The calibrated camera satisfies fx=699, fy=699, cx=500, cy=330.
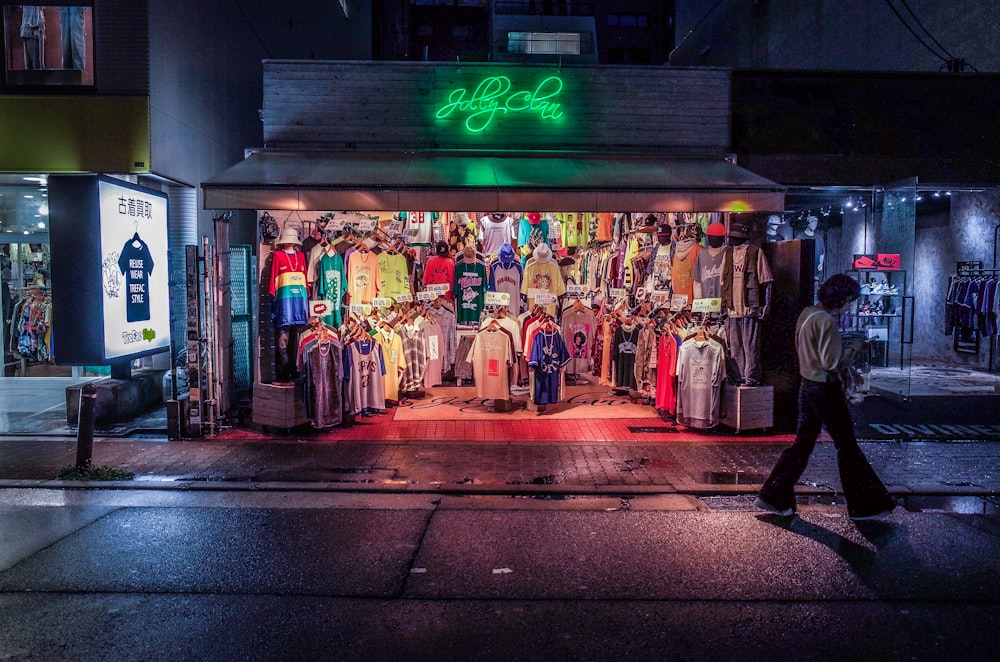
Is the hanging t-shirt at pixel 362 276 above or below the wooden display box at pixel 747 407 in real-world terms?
above

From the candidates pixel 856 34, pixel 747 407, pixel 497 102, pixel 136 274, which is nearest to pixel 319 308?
pixel 136 274

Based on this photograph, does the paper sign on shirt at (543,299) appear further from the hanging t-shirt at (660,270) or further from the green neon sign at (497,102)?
the green neon sign at (497,102)

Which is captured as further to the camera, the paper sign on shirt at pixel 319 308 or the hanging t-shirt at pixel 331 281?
the hanging t-shirt at pixel 331 281

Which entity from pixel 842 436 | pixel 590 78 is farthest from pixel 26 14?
pixel 842 436

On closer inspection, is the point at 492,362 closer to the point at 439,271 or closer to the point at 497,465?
the point at 439,271

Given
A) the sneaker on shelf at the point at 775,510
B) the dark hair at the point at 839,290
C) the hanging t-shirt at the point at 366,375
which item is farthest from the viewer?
the hanging t-shirt at the point at 366,375

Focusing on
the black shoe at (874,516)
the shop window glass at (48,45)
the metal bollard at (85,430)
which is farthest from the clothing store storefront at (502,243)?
the black shoe at (874,516)

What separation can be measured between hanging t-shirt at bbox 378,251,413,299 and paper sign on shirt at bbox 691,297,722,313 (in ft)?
15.0

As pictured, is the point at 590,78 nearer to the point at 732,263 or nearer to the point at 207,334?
the point at 732,263

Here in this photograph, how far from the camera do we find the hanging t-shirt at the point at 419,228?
39.2 feet

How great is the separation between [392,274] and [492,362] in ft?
7.09

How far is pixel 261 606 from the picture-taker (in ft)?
15.5

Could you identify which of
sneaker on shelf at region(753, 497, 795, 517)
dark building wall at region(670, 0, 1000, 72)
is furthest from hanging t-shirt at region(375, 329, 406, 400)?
dark building wall at region(670, 0, 1000, 72)

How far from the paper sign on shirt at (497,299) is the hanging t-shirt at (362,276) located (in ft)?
5.80
